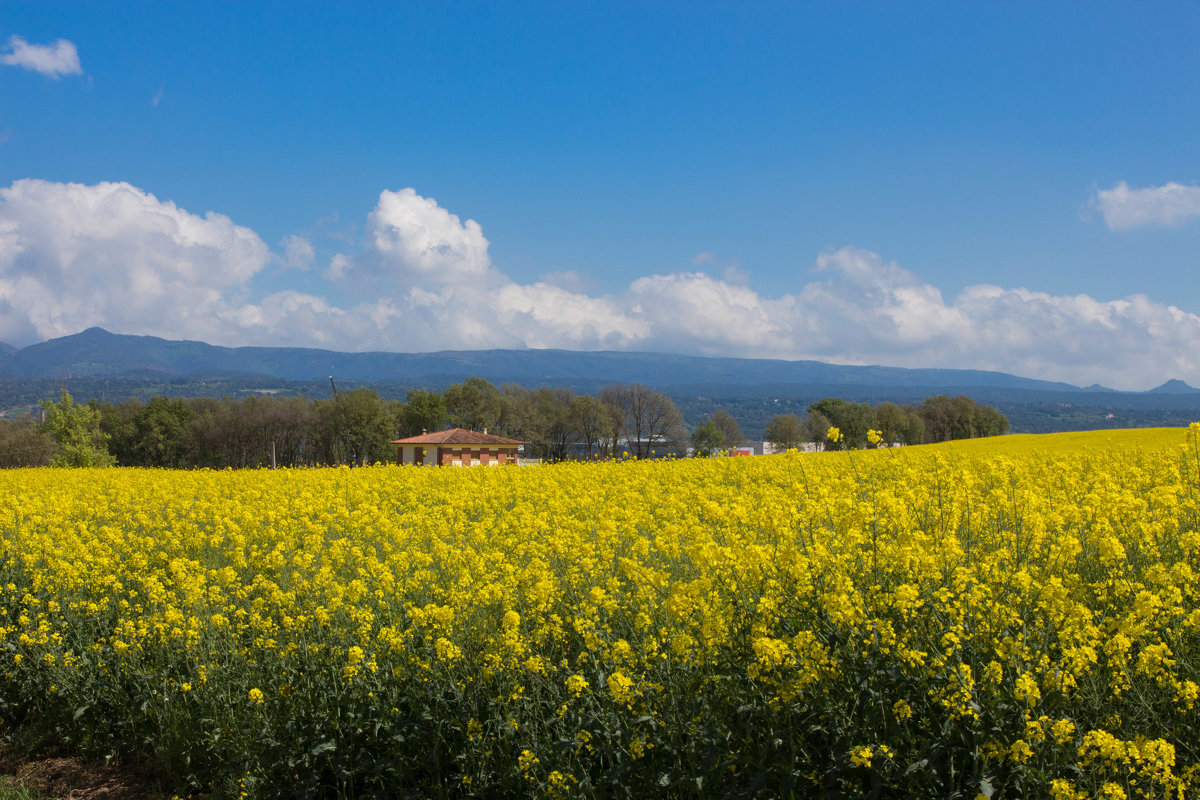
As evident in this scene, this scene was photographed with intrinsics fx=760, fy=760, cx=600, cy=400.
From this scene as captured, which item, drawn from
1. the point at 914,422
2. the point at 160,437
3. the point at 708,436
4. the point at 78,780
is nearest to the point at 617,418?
the point at 708,436

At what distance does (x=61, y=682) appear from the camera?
6.71 meters

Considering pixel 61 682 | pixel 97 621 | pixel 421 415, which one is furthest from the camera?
pixel 421 415

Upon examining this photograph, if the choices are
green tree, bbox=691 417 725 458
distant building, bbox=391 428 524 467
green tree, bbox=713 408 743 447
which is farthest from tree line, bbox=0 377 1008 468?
distant building, bbox=391 428 524 467

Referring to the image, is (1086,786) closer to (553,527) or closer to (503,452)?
(553,527)

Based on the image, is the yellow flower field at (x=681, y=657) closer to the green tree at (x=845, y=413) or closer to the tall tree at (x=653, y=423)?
the green tree at (x=845, y=413)

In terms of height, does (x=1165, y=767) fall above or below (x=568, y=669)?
above

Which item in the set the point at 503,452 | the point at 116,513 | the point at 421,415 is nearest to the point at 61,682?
the point at 116,513

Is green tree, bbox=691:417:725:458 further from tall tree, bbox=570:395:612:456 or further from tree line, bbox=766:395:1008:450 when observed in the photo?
tall tree, bbox=570:395:612:456

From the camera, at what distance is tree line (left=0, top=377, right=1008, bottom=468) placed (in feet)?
271

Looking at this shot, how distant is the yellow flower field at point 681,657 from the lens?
3.59 metres

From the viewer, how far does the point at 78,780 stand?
631 cm

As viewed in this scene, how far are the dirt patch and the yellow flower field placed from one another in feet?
0.61

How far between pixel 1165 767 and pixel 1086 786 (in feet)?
1.42

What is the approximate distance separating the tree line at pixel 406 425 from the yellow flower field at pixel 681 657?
63738 mm
